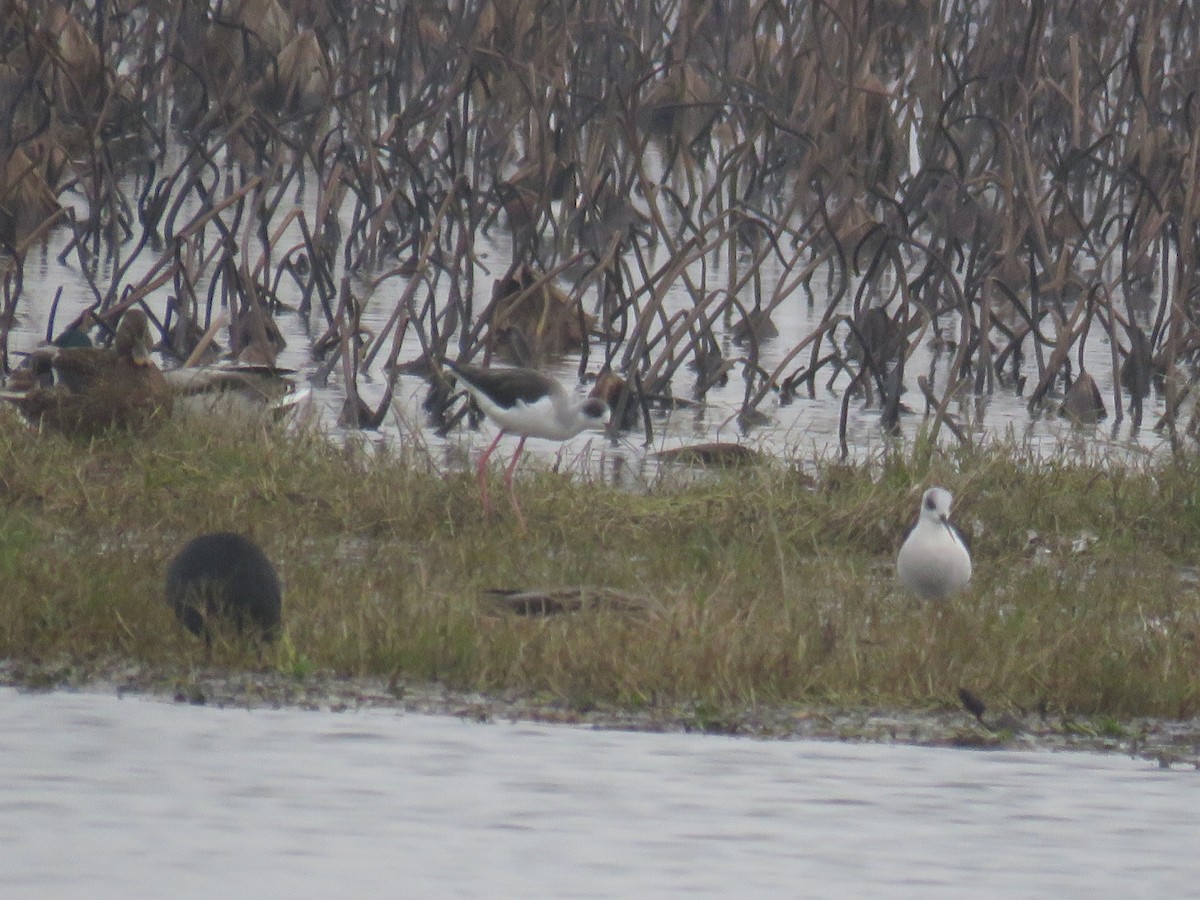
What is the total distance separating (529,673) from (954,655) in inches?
43.1

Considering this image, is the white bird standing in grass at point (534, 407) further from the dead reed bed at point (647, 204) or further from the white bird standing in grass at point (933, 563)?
the white bird standing in grass at point (933, 563)

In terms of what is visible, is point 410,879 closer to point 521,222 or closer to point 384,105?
point 521,222

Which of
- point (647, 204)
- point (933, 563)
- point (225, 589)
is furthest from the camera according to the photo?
point (647, 204)

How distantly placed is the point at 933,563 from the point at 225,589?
2.02 metres

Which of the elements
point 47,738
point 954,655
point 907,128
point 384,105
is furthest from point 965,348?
point 384,105

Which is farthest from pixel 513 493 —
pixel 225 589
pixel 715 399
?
pixel 715 399

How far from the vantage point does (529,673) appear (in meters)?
6.21

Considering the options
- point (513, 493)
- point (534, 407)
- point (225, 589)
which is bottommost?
point (225, 589)

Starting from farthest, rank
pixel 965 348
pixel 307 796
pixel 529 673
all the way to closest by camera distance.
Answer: pixel 965 348 → pixel 529 673 → pixel 307 796

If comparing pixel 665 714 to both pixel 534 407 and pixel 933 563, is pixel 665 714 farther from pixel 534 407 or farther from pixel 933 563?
pixel 534 407

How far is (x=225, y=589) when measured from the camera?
6.26 meters

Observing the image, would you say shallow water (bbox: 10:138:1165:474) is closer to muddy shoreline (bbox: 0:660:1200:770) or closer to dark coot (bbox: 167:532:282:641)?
dark coot (bbox: 167:532:282:641)

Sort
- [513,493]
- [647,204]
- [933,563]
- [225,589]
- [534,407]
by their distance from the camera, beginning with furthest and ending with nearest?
1. [647,204]
2. [534,407]
3. [513,493]
4. [933,563]
5. [225,589]

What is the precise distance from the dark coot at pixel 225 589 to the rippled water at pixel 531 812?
1.20ft
